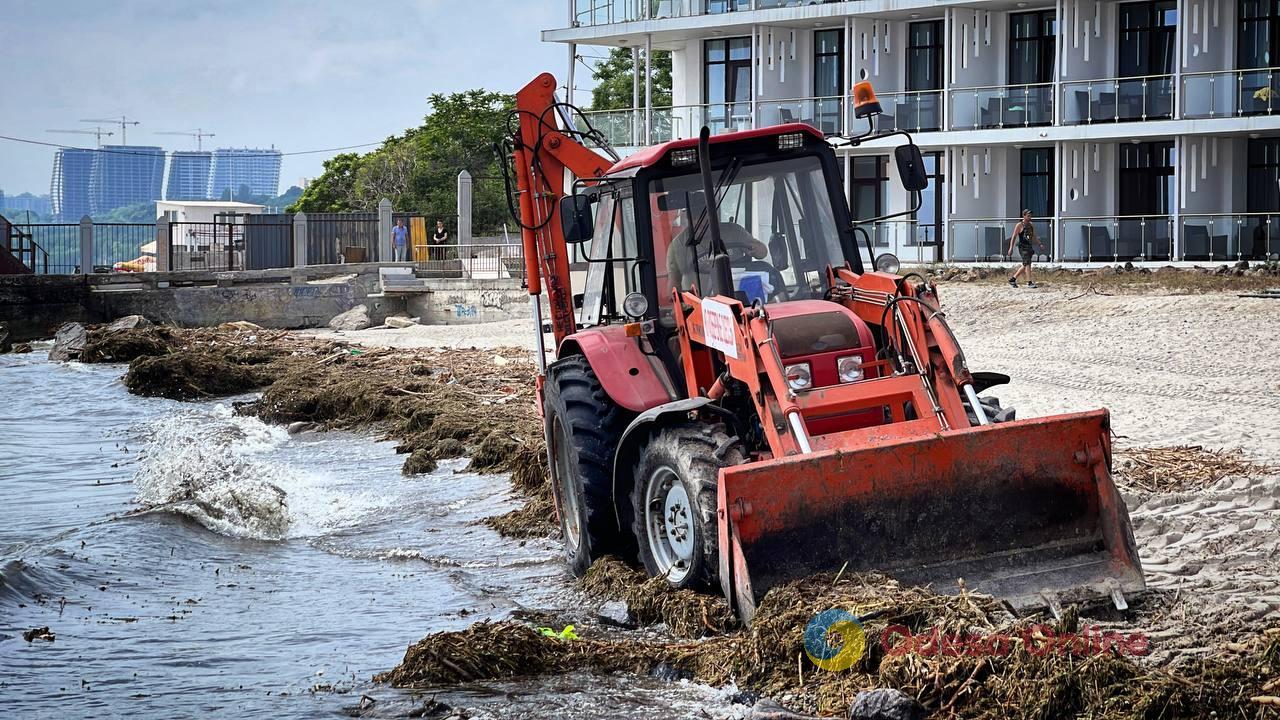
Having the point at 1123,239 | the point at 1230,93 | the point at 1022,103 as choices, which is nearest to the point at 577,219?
the point at 1123,239

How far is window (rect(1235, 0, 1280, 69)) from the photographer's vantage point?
33031mm

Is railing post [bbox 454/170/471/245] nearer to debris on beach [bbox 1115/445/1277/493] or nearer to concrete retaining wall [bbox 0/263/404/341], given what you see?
concrete retaining wall [bbox 0/263/404/341]

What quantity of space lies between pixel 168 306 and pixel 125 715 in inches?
1264

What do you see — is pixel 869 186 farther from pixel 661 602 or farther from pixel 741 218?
A: pixel 661 602

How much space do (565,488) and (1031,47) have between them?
2987cm

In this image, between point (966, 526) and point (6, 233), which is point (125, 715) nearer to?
point (966, 526)

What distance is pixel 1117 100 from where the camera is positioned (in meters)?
33.2

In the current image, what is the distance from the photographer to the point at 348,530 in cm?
1216

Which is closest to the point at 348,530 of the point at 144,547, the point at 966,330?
the point at 144,547

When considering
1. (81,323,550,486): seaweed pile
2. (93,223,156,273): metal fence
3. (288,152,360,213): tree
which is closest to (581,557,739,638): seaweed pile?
(81,323,550,486): seaweed pile

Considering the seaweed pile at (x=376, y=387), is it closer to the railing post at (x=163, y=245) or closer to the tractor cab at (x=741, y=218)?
the tractor cab at (x=741, y=218)

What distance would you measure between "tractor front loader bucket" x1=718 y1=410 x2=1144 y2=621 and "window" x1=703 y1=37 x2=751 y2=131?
109ft

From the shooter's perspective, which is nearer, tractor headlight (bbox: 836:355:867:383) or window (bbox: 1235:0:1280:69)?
tractor headlight (bbox: 836:355:867:383)

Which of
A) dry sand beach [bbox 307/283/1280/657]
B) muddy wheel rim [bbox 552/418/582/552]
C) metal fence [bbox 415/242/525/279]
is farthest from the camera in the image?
metal fence [bbox 415/242/525/279]
